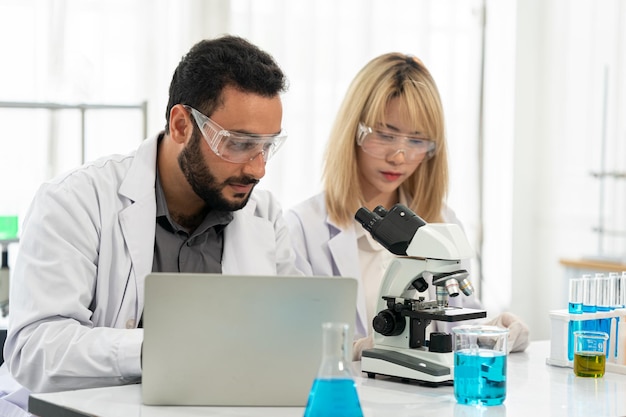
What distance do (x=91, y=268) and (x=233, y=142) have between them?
0.42 meters

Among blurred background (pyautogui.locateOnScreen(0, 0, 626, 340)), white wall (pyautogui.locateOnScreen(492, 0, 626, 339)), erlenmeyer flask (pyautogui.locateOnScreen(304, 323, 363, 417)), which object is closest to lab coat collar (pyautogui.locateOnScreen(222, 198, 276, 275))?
erlenmeyer flask (pyautogui.locateOnScreen(304, 323, 363, 417))

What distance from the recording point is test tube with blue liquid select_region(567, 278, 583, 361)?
194 cm

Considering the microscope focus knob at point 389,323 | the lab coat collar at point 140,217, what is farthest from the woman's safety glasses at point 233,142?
the microscope focus knob at point 389,323

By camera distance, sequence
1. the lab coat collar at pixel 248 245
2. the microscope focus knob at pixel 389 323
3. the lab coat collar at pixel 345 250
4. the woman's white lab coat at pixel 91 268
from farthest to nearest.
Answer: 1. the lab coat collar at pixel 345 250
2. the lab coat collar at pixel 248 245
3. the microscope focus knob at pixel 389 323
4. the woman's white lab coat at pixel 91 268

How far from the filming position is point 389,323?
1824 millimetres

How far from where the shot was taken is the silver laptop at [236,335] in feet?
4.85

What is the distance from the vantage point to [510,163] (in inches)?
189

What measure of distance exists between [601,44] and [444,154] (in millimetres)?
2145

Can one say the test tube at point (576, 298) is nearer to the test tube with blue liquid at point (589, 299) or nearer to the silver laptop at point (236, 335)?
the test tube with blue liquid at point (589, 299)

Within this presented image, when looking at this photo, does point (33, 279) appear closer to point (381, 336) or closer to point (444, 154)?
point (381, 336)

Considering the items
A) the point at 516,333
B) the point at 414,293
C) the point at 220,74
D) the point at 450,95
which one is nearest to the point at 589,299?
the point at 516,333

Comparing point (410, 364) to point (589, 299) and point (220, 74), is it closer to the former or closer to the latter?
point (589, 299)

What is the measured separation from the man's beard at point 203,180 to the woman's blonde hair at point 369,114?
0.52 metres

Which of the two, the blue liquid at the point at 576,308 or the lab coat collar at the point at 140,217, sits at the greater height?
the lab coat collar at the point at 140,217
